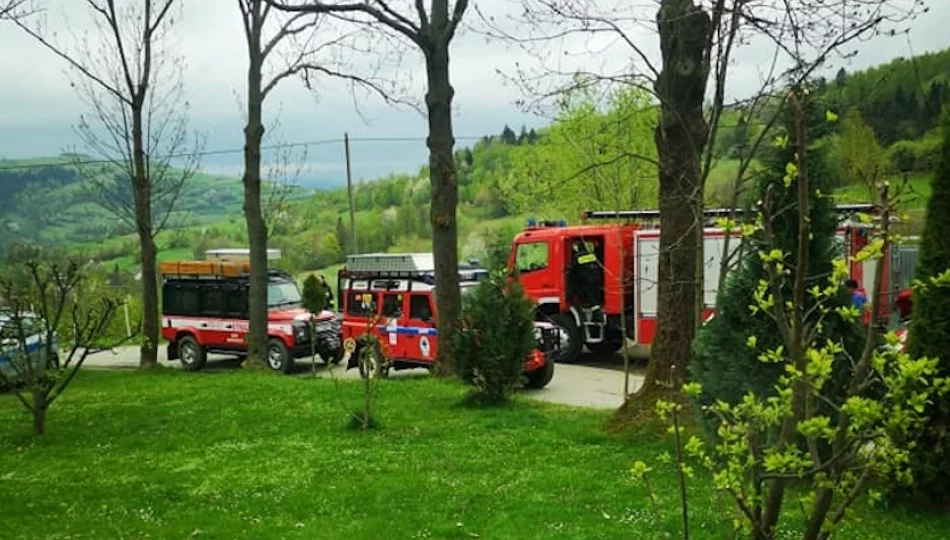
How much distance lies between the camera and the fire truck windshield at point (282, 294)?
2153 centimetres

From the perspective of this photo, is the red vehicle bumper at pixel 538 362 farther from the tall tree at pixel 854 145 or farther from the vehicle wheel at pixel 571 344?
the tall tree at pixel 854 145

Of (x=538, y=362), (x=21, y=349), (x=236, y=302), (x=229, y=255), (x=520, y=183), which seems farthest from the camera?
(x=520, y=183)

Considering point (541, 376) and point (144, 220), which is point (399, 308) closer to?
point (541, 376)

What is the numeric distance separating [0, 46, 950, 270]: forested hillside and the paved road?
2.77 m

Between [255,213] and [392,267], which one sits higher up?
[255,213]

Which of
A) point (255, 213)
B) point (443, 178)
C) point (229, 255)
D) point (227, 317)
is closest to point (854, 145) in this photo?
point (443, 178)

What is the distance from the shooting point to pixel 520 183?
120 ft

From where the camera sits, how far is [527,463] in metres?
7.80

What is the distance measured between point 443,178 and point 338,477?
699 centimetres

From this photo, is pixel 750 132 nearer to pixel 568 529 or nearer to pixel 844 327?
pixel 844 327

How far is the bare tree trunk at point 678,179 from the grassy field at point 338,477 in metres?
1.01

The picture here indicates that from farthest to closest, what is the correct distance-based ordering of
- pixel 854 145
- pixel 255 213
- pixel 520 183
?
pixel 520 183
pixel 255 213
pixel 854 145

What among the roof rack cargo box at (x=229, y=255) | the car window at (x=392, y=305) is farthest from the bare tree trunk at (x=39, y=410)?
the roof rack cargo box at (x=229, y=255)

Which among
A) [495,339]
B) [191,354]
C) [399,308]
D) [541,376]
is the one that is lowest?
[191,354]
